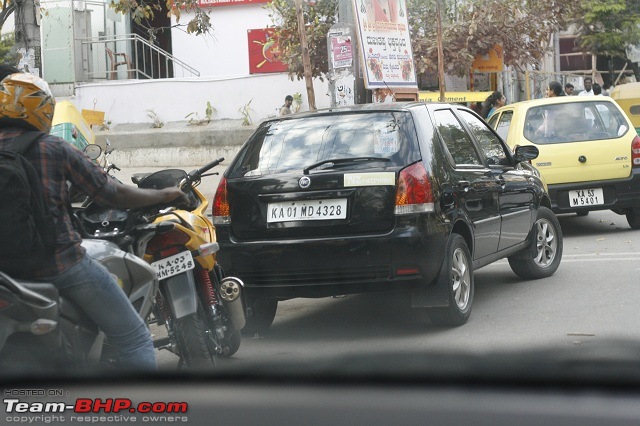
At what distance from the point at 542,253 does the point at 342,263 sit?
3.16 meters

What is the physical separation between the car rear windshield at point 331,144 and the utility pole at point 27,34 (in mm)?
5014

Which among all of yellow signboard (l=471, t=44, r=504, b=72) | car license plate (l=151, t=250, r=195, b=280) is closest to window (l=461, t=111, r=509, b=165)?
car license plate (l=151, t=250, r=195, b=280)

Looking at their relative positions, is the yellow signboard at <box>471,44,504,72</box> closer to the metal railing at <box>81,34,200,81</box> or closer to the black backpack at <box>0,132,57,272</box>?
the metal railing at <box>81,34,200,81</box>

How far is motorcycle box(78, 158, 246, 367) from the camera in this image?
4664 millimetres

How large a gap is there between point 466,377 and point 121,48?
25.2m

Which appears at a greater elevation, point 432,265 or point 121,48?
point 121,48

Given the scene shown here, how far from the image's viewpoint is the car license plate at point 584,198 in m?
11.2

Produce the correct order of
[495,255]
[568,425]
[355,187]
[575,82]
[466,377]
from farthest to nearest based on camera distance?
[575,82], [495,255], [355,187], [466,377], [568,425]

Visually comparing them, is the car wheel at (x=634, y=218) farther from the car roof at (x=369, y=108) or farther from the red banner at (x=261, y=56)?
the red banner at (x=261, y=56)

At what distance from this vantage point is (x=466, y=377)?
142cm

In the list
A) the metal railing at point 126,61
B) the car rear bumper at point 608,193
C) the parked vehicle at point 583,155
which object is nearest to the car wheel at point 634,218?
the parked vehicle at point 583,155

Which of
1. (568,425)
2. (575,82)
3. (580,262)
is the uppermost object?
(575,82)

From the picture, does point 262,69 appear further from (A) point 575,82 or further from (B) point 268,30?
(A) point 575,82

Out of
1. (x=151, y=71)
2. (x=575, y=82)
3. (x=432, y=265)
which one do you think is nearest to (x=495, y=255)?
(x=432, y=265)
